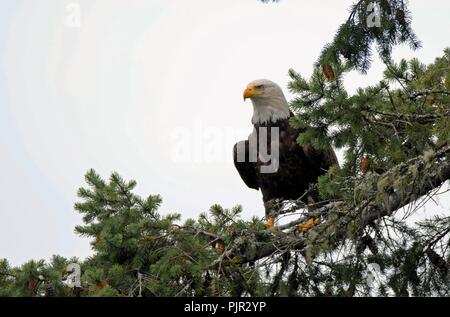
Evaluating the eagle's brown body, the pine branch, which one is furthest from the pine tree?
the eagle's brown body

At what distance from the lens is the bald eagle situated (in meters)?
8.18

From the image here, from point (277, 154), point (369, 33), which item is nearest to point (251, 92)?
point (277, 154)

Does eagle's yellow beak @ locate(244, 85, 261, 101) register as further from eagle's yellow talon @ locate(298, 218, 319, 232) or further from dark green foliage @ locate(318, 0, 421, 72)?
eagle's yellow talon @ locate(298, 218, 319, 232)

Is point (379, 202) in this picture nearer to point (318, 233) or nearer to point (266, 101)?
point (318, 233)

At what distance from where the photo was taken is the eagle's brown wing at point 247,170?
871cm

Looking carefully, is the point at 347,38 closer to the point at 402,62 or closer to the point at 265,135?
the point at 402,62

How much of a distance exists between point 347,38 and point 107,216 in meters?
2.03

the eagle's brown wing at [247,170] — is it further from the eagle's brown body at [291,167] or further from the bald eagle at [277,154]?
the eagle's brown body at [291,167]

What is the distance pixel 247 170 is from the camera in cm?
888

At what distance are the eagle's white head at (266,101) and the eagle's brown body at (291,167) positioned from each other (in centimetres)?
8

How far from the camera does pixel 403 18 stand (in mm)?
6453

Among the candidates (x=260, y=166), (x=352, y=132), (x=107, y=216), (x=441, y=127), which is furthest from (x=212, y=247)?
(x=260, y=166)
